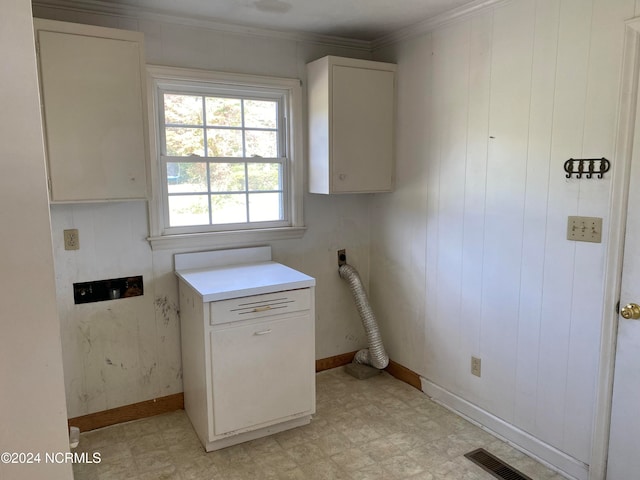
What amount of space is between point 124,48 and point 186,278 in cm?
125

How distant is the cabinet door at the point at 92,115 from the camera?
2.17 m

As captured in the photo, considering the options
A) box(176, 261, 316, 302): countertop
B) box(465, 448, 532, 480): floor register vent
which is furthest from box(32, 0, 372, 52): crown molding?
box(465, 448, 532, 480): floor register vent

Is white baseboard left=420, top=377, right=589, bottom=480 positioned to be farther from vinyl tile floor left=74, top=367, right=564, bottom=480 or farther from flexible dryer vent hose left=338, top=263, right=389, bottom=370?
flexible dryer vent hose left=338, top=263, right=389, bottom=370

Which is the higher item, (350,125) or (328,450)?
(350,125)

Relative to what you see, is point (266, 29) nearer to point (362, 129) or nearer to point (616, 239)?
point (362, 129)

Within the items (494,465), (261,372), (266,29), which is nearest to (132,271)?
(261,372)

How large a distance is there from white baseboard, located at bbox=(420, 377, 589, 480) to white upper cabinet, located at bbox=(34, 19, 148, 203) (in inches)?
87.8

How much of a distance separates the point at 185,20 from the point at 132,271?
4.95ft

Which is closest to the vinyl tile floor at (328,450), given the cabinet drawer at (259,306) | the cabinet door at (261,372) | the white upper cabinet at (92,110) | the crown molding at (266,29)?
the cabinet door at (261,372)

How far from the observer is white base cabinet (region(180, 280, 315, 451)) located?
2.35 metres

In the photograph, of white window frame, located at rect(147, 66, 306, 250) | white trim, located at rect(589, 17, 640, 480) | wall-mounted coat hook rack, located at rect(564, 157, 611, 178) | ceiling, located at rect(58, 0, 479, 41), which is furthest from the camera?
white window frame, located at rect(147, 66, 306, 250)

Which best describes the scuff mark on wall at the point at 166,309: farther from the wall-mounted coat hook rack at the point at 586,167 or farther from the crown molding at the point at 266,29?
the wall-mounted coat hook rack at the point at 586,167

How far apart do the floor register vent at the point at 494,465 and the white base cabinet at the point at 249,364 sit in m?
0.91

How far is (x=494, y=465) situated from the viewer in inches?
90.3
